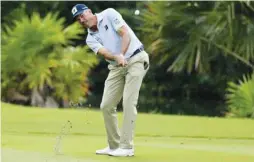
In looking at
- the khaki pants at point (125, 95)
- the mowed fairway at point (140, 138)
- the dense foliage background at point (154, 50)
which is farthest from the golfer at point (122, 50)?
the dense foliage background at point (154, 50)

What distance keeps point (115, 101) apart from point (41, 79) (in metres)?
12.4

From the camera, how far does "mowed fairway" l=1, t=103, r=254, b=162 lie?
734 cm

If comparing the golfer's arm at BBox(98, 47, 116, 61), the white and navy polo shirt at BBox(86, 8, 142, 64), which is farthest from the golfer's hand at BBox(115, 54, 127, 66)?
the white and navy polo shirt at BBox(86, 8, 142, 64)

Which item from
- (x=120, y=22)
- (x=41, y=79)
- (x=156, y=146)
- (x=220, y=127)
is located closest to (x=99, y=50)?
(x=120, y=22)

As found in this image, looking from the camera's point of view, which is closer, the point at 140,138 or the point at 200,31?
the point at 140,138

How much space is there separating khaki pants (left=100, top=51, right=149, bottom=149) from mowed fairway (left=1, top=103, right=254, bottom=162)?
9.5 inches

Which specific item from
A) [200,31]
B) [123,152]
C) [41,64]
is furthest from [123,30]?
[41,64]

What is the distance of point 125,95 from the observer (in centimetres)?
753

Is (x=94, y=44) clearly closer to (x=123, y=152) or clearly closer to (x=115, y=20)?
(x=115, y=20)

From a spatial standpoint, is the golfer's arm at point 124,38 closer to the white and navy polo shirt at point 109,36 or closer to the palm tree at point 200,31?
the white and navy polo shirt at point 109,36

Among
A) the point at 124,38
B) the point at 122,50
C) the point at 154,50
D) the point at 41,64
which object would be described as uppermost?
the point at 124,38

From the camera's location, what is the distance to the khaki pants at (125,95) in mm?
7523

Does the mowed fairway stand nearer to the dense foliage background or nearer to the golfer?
the golfer

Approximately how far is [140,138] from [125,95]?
7.64 feet
